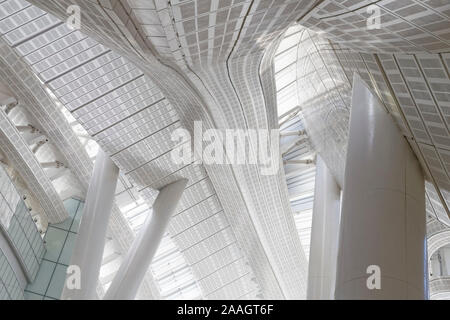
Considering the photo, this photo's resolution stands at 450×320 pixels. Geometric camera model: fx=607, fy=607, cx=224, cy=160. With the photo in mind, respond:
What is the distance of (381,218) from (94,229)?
908 cm

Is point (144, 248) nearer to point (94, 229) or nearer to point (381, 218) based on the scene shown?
point (94, 229)

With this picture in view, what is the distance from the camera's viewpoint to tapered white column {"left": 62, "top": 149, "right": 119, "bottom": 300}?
14.0 meters

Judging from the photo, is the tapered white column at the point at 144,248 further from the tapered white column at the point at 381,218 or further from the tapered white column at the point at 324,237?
the tapered white column at the point at 381,218

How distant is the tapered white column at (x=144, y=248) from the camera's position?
1488 centimetres

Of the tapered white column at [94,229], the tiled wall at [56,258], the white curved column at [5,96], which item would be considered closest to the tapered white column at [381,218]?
the tapered white column at [94,229]

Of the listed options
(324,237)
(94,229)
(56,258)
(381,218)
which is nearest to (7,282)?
(56,258)

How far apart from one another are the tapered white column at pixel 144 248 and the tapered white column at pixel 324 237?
397cm

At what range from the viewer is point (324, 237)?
16953 millimetres

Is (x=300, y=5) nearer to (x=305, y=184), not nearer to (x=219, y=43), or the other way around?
(x=219, y=43)

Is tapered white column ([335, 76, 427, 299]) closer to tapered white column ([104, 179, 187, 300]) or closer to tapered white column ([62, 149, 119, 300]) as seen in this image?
tapered white column ([62, 149, 119, 300])

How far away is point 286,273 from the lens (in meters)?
21.0

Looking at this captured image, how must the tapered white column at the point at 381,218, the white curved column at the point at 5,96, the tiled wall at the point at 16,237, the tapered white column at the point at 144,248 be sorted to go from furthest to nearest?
the tiled wall at the point at 16,237, the white curved column at the point at 5,96, the tapered white column at the point at 144,248, the tapered white column at the point at 381,218

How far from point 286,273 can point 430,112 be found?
45.5ft

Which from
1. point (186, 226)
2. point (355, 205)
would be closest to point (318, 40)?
point (355, 205)
